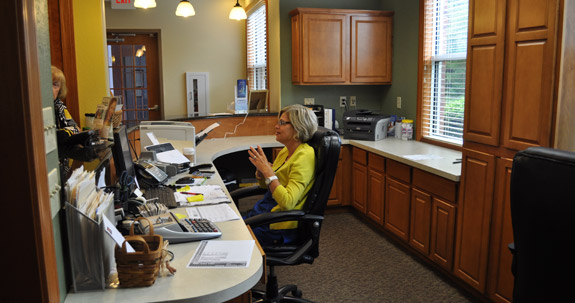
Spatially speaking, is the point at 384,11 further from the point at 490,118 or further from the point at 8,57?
the point at 8,57

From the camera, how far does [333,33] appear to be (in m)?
4.92

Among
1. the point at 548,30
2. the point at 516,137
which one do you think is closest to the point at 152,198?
the point at 516,137

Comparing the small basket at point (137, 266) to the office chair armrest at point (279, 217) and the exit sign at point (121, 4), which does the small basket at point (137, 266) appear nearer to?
the office chair armrest at point (279, 217)

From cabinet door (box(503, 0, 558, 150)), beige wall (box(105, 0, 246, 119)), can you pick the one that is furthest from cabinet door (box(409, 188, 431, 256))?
beige wall (box(105, 0, 246, 119))

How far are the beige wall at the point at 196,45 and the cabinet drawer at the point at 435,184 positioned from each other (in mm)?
4597

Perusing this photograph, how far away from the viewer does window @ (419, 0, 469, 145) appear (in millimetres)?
3969

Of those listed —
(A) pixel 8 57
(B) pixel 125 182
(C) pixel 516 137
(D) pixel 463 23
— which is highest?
(D) pixel 463 23

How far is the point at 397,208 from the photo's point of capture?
3957mm

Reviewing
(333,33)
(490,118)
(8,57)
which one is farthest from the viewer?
(333,33)

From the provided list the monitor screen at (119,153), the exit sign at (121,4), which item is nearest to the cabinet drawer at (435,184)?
the monitor screen at (119,153)

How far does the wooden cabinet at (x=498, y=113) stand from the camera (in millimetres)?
2387

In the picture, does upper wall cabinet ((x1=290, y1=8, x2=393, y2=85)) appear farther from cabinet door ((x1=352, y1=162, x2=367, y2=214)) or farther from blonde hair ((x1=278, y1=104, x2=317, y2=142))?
blonde hair ((x1=278, y1=104, x2=317, y2=142))

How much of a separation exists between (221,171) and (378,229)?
1.54 metres

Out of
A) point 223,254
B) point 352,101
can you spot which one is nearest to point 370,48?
point 352,101
